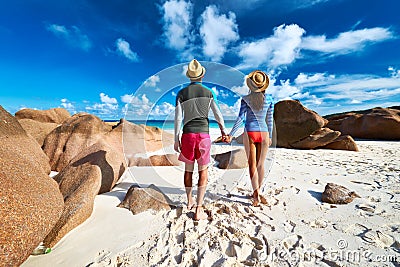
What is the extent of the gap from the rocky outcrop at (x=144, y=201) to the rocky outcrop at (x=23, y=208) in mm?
1041

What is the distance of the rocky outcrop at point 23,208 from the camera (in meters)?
1.66

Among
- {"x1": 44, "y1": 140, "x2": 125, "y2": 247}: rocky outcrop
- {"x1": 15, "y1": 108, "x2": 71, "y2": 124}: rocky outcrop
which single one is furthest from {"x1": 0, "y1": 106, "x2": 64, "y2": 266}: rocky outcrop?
{"x1": 15, "y1": 108, "x2": 71, "y2": 124}: rocky outcrop

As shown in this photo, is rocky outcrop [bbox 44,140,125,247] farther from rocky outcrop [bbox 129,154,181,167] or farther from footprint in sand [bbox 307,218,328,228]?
footprint in sand [bbox 307,218,328,228]

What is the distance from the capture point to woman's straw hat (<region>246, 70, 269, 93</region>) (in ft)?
10.6

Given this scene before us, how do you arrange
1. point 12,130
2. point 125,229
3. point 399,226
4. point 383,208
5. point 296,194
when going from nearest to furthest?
point 399,226, point 125,229, point 383,208, point 12,130, point 296,194

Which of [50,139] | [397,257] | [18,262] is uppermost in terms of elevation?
[50,139]

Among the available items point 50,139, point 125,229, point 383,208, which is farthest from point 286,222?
point 50,139

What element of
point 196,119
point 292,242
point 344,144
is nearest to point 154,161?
point 196,119

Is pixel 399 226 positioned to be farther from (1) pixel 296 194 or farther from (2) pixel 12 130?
(2) pixel 12 130

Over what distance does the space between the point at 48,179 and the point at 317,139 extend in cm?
945

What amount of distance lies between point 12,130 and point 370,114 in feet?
57.2

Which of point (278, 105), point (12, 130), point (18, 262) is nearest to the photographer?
point (18, 262)

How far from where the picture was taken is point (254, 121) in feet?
10.9

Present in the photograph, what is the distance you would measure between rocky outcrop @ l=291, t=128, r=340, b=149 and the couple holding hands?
21.4 feet
